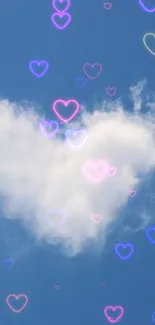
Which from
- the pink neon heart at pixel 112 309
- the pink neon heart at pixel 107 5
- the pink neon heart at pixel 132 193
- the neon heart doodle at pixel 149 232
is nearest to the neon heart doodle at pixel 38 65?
the pink neon heart at pixel 107 5

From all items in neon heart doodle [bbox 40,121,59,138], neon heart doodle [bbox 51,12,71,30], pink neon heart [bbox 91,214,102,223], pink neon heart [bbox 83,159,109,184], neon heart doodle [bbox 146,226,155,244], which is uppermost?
neon heart doodle [bbox 51,12,71,30]

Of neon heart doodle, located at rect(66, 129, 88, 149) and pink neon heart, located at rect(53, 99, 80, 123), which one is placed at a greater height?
pink neon heart, located at rect(53, 99, 80, 123)

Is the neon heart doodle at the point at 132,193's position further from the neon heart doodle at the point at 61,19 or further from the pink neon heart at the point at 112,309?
the neon heart doodle at the point at 61,19

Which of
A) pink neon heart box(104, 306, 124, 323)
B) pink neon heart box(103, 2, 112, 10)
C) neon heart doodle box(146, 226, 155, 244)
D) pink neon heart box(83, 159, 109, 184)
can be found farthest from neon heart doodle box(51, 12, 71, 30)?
pink neon heart box(104, 306, 124, 323)

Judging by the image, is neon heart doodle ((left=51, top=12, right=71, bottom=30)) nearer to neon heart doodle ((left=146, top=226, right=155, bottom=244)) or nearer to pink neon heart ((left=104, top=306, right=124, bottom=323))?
neon heart doodle ((left=146, top=226, right=155, bottom=244))

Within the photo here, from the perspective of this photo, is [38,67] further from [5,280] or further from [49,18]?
[5,280]

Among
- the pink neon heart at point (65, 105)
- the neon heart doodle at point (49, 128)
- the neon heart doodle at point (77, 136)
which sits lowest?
the neon heart doodle at point (77, 136)
